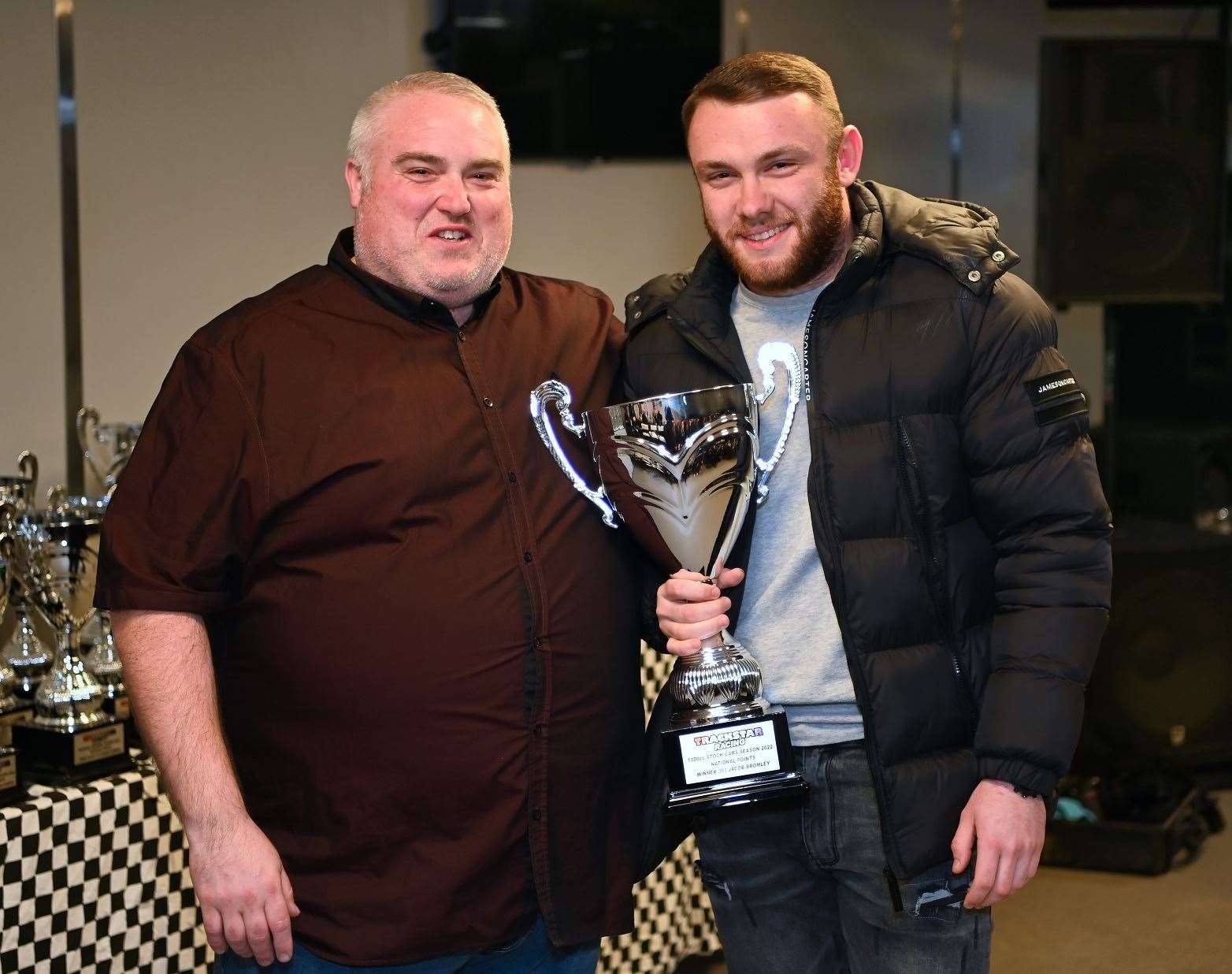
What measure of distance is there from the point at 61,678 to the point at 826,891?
1.22m

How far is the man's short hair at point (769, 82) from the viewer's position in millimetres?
1699

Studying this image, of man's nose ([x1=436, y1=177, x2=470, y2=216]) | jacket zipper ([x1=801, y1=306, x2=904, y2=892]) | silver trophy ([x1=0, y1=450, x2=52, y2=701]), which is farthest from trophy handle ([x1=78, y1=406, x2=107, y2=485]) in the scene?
jacket zipper ([x1=801, y1=306, x2=904, y2=892])

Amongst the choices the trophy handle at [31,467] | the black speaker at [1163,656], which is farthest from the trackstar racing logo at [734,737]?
the black speaker at [1163,656]

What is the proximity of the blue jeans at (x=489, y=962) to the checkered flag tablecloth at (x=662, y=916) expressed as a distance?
1.04 metres

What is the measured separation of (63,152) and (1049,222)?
262 cm

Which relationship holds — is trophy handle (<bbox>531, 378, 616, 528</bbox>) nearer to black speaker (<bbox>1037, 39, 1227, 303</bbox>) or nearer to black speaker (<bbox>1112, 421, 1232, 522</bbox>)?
black speaker (<bbox>1037, 39, 1227, 303</bbox>)

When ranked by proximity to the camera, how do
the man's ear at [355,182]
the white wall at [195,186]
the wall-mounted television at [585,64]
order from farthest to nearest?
the wall-mounted television at [585,64] → the white wall at [195,186] → the man's ear at [355,182]

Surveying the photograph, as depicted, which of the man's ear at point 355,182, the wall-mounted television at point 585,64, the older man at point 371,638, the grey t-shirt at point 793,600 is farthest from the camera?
the wall-mounted television at point 585,64

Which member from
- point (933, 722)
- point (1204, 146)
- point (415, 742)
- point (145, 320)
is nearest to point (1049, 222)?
point (1204, 146)

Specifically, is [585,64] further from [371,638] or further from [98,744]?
[371,638]

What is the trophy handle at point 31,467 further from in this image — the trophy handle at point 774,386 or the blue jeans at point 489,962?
the trophy handle at point 774,386

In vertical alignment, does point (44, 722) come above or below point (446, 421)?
below

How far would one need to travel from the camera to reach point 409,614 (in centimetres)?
163

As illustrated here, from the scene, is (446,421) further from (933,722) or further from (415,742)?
(933,722)
